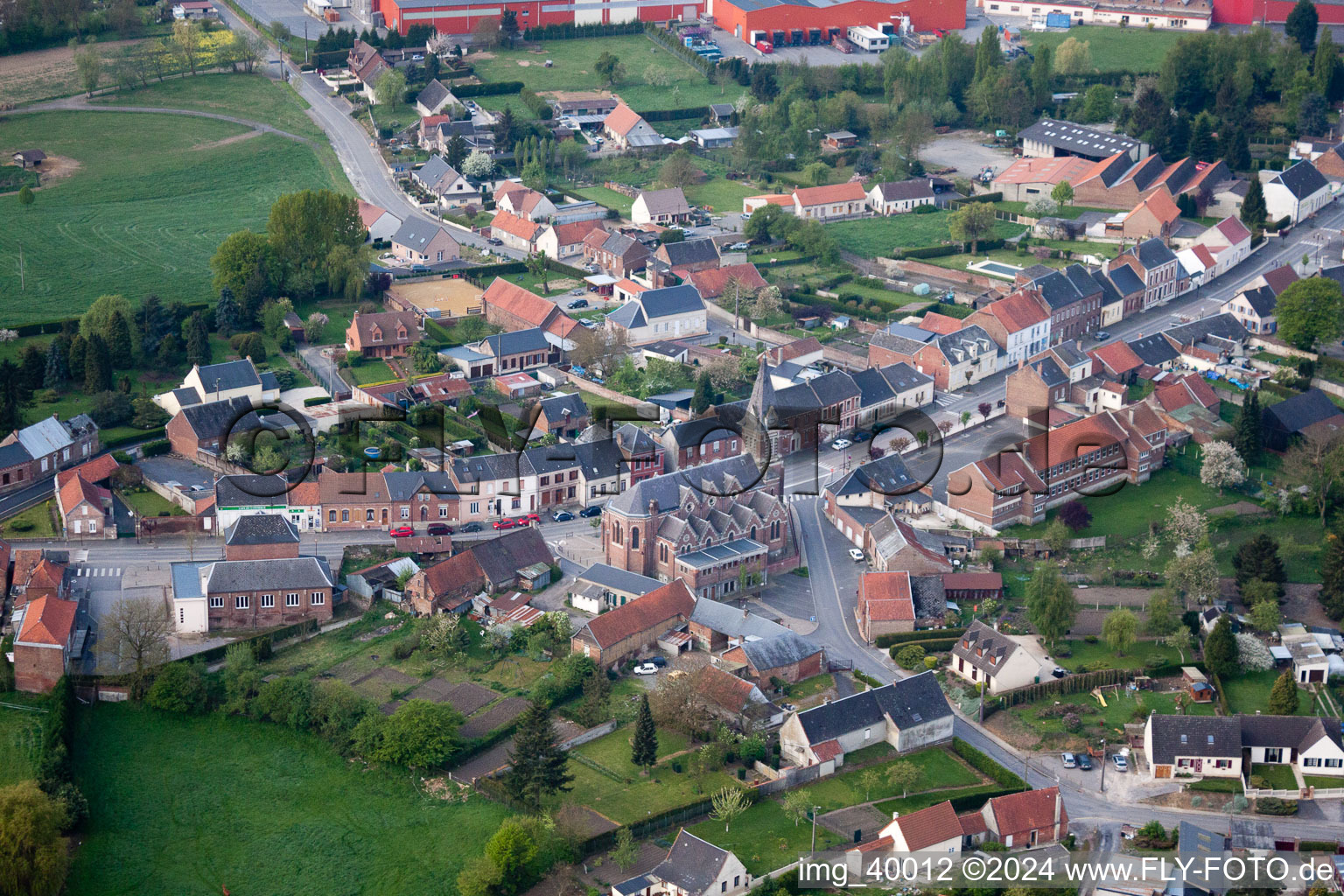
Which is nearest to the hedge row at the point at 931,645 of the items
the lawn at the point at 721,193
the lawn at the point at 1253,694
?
the lawn at the point at 1253,694

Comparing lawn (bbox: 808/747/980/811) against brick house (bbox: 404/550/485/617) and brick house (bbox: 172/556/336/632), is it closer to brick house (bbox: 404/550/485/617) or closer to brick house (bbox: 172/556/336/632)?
brick house (bbox: 404/550/485/617)

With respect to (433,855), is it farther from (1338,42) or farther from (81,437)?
(1338,42)

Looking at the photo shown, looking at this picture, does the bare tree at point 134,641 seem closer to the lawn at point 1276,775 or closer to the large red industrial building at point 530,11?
the lawn at point 1276,775

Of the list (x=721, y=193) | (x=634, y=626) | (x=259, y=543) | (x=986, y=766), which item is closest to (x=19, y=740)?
(x=259, y=543)

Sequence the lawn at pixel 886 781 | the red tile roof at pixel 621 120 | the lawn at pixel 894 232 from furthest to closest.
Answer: the red tile roof at pixel 621 120 → the lawn at pixel 894 232 → the lawn at pixel 886 781

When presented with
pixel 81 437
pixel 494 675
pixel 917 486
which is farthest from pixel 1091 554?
pixel 81 437

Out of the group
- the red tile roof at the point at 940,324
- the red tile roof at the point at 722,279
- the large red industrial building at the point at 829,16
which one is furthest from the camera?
the large red industrial building at the point at 829,16
